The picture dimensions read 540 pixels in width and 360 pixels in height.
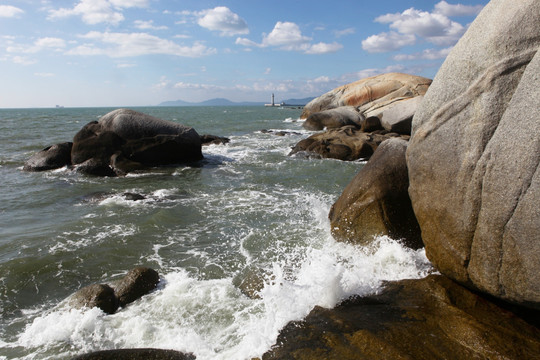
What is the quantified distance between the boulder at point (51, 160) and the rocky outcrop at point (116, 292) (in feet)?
42.3

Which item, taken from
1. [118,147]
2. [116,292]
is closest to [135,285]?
[116,292]

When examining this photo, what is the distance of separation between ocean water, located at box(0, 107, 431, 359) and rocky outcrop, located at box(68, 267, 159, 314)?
0.46ft

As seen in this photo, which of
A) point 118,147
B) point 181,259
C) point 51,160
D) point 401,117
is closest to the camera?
point 181,259

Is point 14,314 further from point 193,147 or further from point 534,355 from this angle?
point 193,147

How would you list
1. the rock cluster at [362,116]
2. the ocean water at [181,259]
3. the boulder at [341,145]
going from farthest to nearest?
the rock cluster at [362,116], the boulder at [341,145], the ocean water at [181,259]

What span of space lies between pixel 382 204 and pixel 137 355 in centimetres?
458

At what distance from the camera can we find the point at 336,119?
29.7 meters

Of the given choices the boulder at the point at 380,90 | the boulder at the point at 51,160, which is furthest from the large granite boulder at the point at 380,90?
the boulder at the point at 51,160

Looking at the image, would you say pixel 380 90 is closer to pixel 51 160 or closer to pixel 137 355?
pixel 51 160

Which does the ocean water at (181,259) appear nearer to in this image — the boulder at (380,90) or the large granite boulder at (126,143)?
the large granite boulder at (126,143)

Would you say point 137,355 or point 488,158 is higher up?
point 488,158

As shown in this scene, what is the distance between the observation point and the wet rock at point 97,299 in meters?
5.47

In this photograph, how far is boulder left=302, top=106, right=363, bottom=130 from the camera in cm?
2869

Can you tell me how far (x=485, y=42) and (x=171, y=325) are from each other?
5.47m
